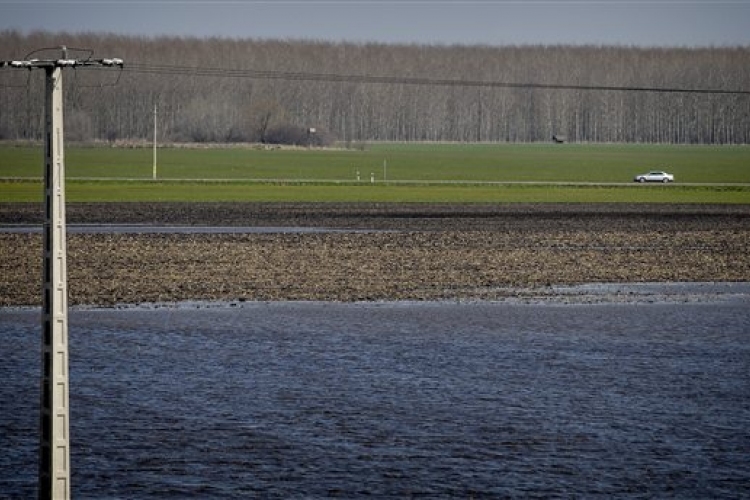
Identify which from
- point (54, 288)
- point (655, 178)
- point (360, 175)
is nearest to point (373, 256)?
point (54, 288)

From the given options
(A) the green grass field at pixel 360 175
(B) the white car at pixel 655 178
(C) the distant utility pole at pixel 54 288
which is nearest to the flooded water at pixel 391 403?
(C) the distant utility pole at pixel 54 288

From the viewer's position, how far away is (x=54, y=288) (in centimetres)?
1521

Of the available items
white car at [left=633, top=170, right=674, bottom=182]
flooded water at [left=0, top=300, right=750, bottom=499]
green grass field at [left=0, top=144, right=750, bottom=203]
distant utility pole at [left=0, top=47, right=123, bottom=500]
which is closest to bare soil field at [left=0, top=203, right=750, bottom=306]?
flooded water at [left=0, top=300, right=750, bottom=499]

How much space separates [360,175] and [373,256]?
258ft

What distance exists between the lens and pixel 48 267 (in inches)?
600

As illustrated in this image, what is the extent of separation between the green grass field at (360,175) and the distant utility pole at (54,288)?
215 ft

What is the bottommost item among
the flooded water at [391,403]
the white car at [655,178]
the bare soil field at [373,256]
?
the flooded water at [391,403]

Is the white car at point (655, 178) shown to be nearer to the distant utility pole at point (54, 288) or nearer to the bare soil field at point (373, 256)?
the bare soil field at point (373, 256)

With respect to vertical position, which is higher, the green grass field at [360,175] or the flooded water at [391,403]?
the green grass field at [360,175]

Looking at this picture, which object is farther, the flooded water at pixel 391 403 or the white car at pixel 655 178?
the white car at pixel 655 178

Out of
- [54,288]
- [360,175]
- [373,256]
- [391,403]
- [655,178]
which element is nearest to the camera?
[54,288]

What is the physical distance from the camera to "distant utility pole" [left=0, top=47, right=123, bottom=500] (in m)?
14.9

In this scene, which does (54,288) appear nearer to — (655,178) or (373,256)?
(373,256)

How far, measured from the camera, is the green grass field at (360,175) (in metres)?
89.1
